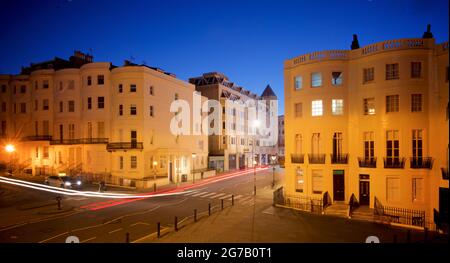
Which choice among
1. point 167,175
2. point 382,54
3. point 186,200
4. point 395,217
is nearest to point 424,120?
point 382,54

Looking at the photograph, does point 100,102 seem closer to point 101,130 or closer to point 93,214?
point 101,130

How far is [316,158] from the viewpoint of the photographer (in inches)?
965

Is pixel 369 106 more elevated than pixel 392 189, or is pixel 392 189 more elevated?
pixel 369 106

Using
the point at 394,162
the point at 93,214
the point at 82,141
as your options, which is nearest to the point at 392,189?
the point at 394,162

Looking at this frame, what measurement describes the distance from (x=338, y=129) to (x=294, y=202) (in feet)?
24.7

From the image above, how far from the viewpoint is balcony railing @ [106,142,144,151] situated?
37384 mm

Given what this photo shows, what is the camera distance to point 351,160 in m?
23.6

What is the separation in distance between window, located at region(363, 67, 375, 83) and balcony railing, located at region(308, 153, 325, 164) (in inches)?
288

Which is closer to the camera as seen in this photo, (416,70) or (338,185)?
(416,70)

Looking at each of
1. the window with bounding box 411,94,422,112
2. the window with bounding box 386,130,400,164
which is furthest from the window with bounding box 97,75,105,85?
the window with bounding box 411,94,422,112

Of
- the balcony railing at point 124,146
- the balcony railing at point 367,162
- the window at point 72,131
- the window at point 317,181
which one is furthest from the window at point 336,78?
the window at point 72,131

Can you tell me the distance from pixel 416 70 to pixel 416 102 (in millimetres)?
2431

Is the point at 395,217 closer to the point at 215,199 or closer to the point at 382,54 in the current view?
the point at 382,54

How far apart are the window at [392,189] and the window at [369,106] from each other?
557cm
